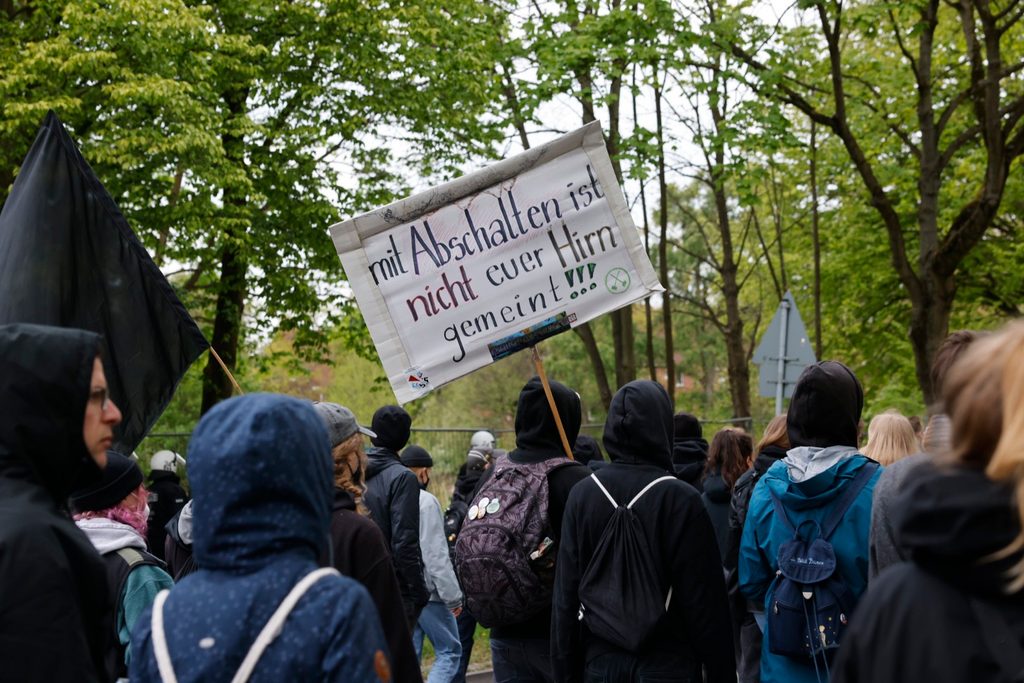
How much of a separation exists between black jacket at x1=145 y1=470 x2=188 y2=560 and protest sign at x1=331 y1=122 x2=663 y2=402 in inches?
123

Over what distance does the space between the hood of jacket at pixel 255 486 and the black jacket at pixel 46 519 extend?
639mm

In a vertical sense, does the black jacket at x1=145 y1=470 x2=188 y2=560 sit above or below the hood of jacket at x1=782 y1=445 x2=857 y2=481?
above

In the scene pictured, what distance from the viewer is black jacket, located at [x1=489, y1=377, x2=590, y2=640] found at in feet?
17.6

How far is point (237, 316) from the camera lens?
2148 cm

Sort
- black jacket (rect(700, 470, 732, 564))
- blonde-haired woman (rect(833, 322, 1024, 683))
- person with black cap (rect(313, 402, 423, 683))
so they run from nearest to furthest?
blonde-haired woman (rect(833, 322, 1024, 683))
person with black cap (rect(313, 402, 423, 683))
black jacket (rect(700, 470, 732, 564))

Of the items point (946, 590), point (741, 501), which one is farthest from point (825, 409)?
point (946, 590)

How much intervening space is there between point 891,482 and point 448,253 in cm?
291

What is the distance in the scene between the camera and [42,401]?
9.82 feet

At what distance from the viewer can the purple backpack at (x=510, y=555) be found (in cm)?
521

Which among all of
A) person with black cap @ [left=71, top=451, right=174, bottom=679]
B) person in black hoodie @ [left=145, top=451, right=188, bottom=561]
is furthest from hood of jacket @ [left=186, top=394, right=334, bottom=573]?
person in black hoodie @ [left=145, top=451, right=188, bottom=561]

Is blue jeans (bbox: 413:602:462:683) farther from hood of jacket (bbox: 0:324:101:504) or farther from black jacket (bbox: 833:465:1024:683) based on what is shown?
black jacket (bbox: 833:465:1024:683)

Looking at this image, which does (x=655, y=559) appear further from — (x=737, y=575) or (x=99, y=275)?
(x=99, y=275)

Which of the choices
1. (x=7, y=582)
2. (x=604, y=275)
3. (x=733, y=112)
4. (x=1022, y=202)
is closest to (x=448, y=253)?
(x=604, y=275)

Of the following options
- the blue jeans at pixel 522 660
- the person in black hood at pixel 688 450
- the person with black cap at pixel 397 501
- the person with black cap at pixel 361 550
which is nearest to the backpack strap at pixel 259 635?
the person with black cap at pixel 361 550
